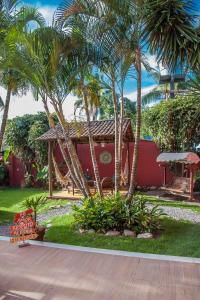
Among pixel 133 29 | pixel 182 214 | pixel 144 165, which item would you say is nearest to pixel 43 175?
pixel 144 165

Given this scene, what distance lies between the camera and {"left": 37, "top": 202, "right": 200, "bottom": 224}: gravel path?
8062 mm

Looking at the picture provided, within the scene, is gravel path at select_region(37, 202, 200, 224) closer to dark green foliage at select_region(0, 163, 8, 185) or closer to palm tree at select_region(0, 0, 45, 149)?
palm tree at select_region(0, 0, 45, 149)

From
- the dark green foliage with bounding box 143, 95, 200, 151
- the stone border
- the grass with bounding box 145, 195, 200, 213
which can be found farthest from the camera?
the dark green foliage with bounding box 143, 95, 200, 151

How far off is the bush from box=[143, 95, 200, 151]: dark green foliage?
6.46 metres

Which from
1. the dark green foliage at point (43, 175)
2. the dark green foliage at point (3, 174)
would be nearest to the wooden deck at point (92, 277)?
the dark green foliage at point (43, 175)

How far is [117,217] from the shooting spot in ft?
22.7

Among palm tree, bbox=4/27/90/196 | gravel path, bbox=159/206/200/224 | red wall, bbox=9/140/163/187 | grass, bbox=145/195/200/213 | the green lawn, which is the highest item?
palm tree, bbox=4/27/90/196

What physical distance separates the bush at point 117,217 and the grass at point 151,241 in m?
0.31

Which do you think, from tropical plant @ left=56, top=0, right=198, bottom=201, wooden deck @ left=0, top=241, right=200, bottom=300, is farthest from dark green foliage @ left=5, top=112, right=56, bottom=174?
wooden deck @ left=0, top=241, right=200, bottom=300

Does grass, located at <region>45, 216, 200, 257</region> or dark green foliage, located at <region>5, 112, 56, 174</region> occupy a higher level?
dark green foliage, located at <region>5, 112, 56, 174</region>

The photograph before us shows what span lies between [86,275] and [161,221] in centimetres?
367

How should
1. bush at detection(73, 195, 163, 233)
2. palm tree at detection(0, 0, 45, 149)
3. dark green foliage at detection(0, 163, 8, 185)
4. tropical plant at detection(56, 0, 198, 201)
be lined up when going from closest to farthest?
tropical plant at detection(56, 0, 198, 201), bush at detection(73, 195, 163, 233), palm tree at detection(0, 0, 45, 149), dark green foliage at detection(0, 163, 8, 185)

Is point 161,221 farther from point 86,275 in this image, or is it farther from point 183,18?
point 183,18

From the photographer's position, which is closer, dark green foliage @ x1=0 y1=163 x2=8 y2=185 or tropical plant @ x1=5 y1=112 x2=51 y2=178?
tropical plant @ x1=5 y1=112 x2=51 y2=178
